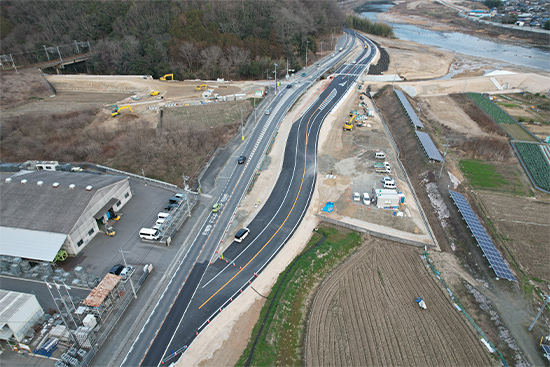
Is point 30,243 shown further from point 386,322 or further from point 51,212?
point 386,322

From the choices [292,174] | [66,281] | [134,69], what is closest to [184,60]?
[134,69]

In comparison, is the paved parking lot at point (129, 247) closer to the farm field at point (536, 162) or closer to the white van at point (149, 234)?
the white van at point (149, 234)

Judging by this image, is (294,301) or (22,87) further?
(22,87)

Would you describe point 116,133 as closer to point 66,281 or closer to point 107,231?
point 107,231

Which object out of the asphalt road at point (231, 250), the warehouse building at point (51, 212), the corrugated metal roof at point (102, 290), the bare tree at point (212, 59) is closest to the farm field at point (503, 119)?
the asphalt road at point (231, 250)

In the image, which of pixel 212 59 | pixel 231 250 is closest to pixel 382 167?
pixel 231 250

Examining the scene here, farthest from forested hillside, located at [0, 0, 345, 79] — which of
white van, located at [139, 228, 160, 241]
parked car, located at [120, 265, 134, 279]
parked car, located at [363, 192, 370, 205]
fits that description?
parked car, located at [120, 265, 134, 279]
